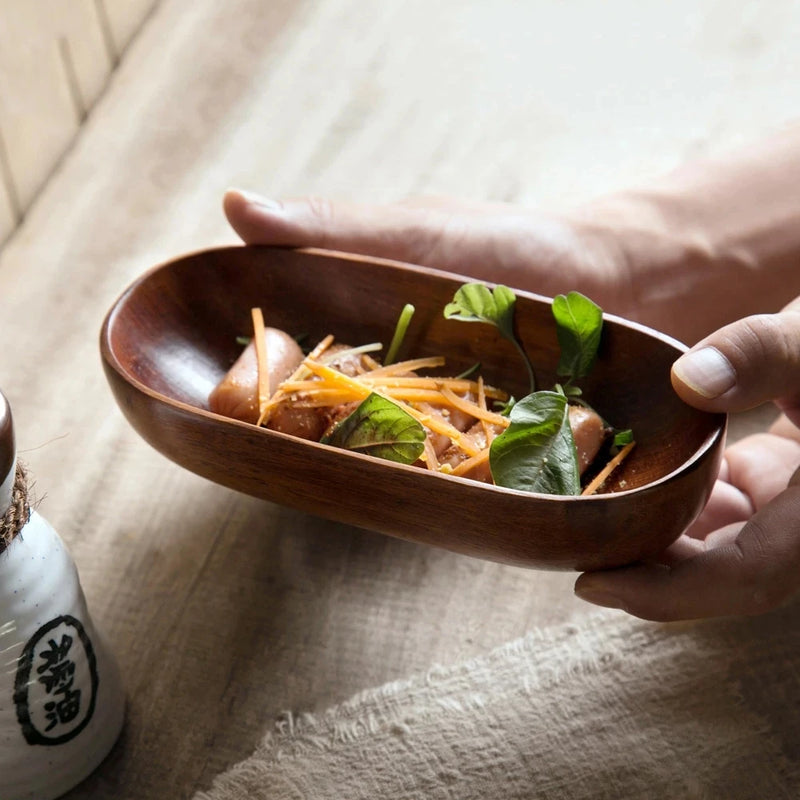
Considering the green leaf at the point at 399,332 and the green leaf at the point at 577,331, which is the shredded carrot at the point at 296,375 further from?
the green leaf at the point at 577,331

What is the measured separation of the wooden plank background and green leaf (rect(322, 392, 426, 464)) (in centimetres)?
75

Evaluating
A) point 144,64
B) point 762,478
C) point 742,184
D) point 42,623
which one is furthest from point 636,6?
point 42,623

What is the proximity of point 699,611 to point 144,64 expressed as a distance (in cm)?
113

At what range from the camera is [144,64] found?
159 cm

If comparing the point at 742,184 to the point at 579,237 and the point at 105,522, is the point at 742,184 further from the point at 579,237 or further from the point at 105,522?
the point at 105,522

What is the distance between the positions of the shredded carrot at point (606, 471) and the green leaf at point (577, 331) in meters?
0.08

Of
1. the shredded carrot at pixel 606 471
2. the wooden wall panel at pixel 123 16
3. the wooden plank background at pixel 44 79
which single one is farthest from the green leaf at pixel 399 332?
the wooden wall panel at pixel 123 16

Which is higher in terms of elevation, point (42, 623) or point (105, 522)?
point (42, 623)

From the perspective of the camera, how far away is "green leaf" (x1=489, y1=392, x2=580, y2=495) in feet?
2.80

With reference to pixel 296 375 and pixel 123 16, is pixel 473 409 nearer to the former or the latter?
pixel 296 375

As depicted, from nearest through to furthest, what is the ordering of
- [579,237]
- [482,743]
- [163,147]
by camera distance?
[482,743] < [579,237] < [163,147]

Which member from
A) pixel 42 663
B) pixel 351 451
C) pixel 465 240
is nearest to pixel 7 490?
pixel 42 663

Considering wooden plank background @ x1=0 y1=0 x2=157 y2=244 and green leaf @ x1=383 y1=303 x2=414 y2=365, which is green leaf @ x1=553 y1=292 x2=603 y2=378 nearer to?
green leaf @ x1=383 y1=303 x2=414 y2=365

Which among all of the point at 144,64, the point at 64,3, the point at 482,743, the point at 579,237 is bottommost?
the point at 482,743
